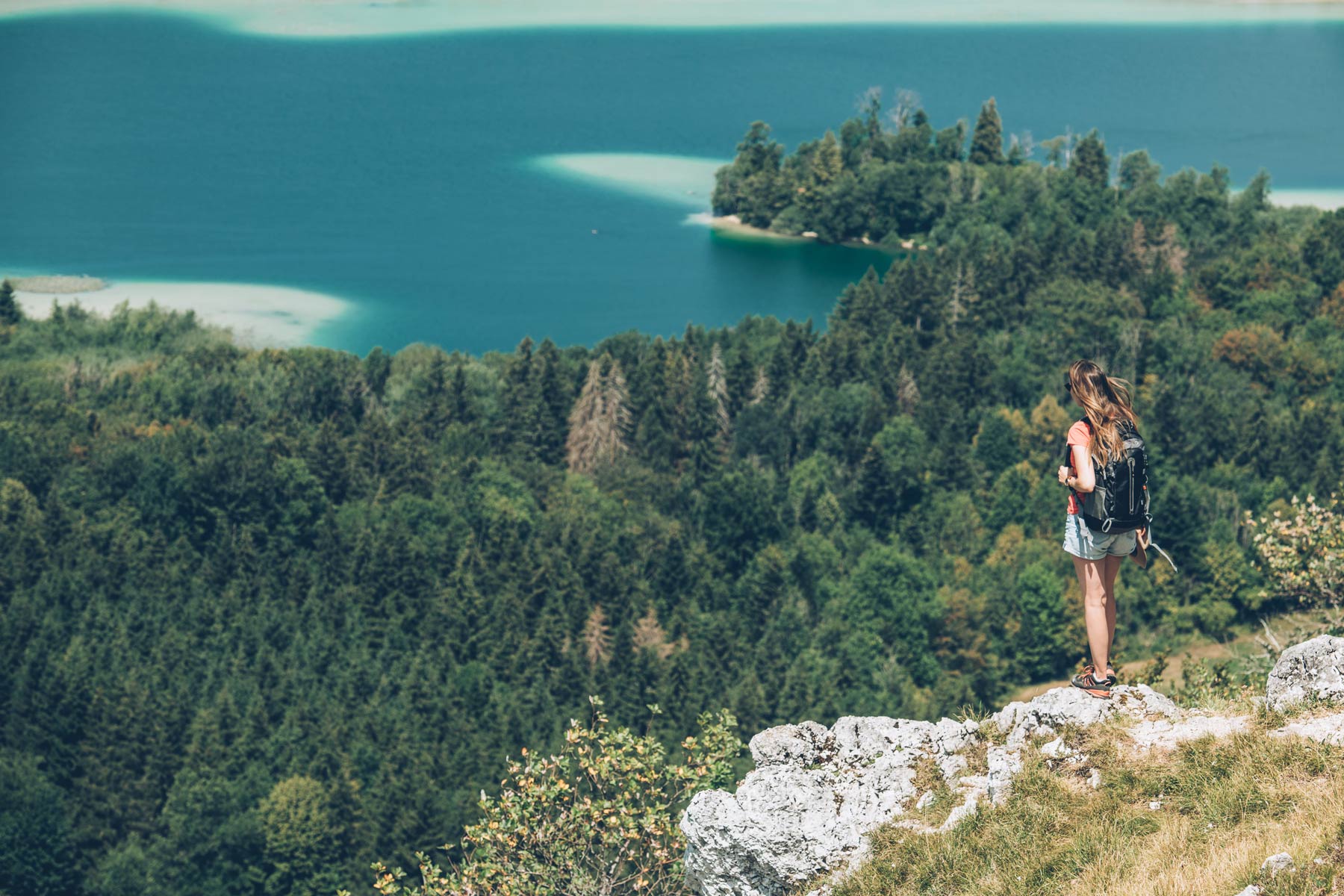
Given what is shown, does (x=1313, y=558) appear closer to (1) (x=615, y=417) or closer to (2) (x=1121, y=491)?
(2) (x=1121, y=491)

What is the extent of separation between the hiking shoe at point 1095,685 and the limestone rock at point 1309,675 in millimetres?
1835

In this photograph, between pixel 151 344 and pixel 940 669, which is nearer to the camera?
pixel 940 669

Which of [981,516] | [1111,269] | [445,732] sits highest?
[1111,269]

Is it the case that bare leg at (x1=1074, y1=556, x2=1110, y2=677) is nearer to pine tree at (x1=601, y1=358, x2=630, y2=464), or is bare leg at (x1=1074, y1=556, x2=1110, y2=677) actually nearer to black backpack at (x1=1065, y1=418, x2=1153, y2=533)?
black backpack at (x1=1065, y1=418, x2=1153, y2=533)

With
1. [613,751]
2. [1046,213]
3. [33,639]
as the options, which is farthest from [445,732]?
[1046,213]

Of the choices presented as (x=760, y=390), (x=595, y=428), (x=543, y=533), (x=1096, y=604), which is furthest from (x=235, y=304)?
(x=1096, y=604)

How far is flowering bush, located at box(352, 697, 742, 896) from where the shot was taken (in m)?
24.9

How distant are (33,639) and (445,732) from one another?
73.6ft

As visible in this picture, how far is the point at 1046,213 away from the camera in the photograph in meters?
176

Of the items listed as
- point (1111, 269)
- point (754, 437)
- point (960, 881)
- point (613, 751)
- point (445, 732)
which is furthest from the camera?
point (1111, 269)

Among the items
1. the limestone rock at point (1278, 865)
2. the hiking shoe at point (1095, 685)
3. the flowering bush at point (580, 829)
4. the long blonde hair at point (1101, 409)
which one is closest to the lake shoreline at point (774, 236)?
the flowering bush at point (580, 829)

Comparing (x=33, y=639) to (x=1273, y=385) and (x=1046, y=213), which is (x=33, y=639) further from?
(x=1046, y=213)

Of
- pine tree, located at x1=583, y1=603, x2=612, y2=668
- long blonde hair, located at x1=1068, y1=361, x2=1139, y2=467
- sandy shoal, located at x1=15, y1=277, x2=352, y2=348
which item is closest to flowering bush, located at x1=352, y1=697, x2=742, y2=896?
long blonde hair, located at x1=1068, y1=361, x2=1139, y2=467

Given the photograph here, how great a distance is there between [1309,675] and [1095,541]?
126 inches
